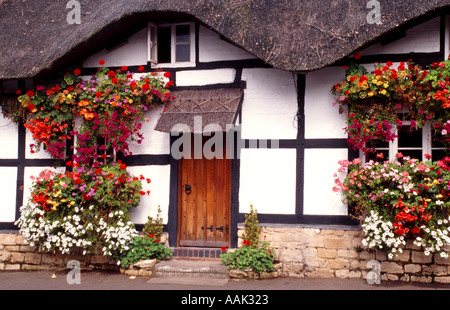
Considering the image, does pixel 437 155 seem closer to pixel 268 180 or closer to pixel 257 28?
pixel 268 180

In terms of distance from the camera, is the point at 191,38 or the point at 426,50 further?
the point at 191,38

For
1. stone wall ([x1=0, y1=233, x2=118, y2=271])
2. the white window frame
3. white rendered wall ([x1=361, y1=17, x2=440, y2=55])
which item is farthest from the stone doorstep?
white rendered wall ([x1=361, y1=17, x2=440, y2=55])

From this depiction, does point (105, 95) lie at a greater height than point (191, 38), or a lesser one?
lesser

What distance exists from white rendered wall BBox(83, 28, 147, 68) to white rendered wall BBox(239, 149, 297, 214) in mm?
2341

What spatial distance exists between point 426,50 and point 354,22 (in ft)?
3.67

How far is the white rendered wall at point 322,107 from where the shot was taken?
6789mm

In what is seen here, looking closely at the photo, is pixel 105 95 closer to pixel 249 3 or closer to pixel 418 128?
pixel 249 3

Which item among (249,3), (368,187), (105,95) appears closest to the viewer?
(368,187)

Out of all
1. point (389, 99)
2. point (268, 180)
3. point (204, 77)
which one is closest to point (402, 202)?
point (389, 99)

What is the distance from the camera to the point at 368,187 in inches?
249

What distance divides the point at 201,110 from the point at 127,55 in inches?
68.3

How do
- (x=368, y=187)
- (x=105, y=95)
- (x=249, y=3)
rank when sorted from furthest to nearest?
(x=105, y=95) → (x=249, y=3) → (x=368, y=187)

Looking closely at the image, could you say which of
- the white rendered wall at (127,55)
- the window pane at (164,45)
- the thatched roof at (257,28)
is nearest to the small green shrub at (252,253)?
the thatched roof at (257,28)

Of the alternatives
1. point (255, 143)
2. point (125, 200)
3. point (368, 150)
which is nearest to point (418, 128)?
point (368, 150)
